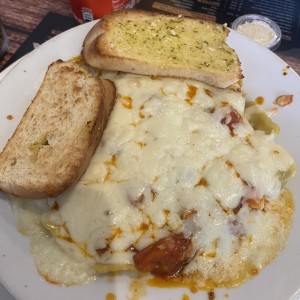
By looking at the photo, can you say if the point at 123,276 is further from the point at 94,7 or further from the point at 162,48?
the point at 94,7

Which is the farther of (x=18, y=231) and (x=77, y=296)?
(x=18, y=231)

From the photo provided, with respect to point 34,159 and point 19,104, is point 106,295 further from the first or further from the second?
point 19,104

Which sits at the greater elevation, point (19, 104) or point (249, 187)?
point (249, 187)

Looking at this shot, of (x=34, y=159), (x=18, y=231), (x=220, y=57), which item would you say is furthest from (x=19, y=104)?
(x=220, y=57)

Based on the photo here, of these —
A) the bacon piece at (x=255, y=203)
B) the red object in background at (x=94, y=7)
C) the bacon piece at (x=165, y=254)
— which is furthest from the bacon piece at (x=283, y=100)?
the red object in background at (x=94, y=7)

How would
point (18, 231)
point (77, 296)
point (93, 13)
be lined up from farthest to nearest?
point (93, 13) → point (18, 231) → point (77, 296)

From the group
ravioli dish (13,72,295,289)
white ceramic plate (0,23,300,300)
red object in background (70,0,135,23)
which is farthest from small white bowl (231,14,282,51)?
ravioli dish (13,72,295,289)

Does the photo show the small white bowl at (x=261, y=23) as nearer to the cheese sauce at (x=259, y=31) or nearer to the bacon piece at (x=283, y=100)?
the cheese sauce at (x=259, y=31)
